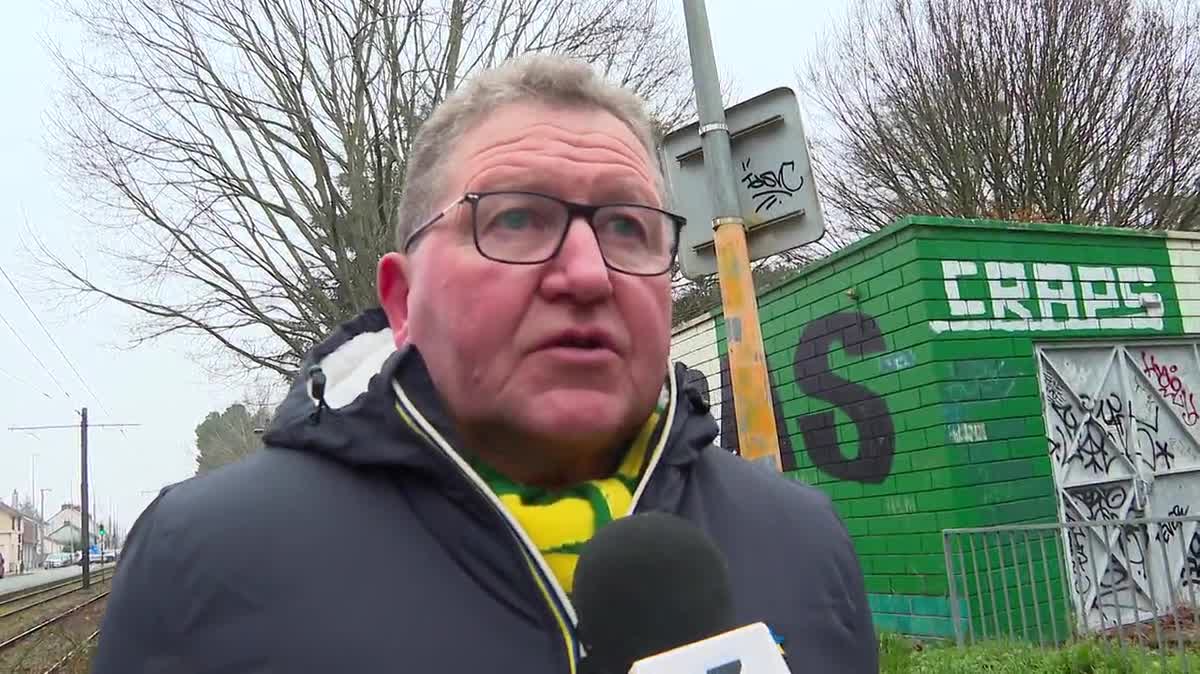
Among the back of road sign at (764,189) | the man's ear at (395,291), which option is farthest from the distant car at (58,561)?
the man's ear at (395,291)

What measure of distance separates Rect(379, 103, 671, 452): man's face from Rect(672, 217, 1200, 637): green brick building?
17.7 feet

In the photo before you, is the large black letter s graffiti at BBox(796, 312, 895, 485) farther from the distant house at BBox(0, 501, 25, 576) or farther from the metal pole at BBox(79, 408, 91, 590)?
the distant house at BBox(0, 501, 25, 576)

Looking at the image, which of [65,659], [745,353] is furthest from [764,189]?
[65,659]

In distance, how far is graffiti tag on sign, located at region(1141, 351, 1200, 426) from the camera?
721 cm

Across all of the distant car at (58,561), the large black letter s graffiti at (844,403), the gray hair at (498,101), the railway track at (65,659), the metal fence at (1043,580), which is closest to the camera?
the gray hair at (498,101)

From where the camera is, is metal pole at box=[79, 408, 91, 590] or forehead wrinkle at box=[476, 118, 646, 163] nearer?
forehead wrinkle at box=[476, 118, 646, 163]

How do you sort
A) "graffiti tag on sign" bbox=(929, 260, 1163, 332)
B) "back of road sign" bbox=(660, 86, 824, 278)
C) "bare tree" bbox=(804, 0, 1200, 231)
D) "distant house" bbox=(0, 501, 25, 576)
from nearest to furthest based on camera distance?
"back of road sign" bbox=(660, 86, 824, 278), "graffiti tag on sign" bbox=(929, 260, 1163, 332), "bare tree" bbox=(804, 0, 1200, 231), "distant house" bbox=(0, 501, 25, 576)

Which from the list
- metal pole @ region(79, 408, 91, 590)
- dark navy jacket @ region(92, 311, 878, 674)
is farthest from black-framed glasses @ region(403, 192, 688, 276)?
metal pole @ region(79, 408, 91, 590)

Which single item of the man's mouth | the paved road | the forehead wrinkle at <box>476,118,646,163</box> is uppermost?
the forehead wrinkle at <box>476,118,646,163</box>

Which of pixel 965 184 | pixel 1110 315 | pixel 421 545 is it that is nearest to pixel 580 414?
pixel 421 545

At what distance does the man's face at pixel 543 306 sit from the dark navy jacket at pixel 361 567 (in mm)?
86

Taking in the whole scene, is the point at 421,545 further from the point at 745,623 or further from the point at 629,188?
the point at 629,188

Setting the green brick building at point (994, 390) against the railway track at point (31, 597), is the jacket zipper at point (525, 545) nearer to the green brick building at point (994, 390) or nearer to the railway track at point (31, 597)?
the green brick building at point (994, 390)

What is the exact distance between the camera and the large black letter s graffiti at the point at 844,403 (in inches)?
273
